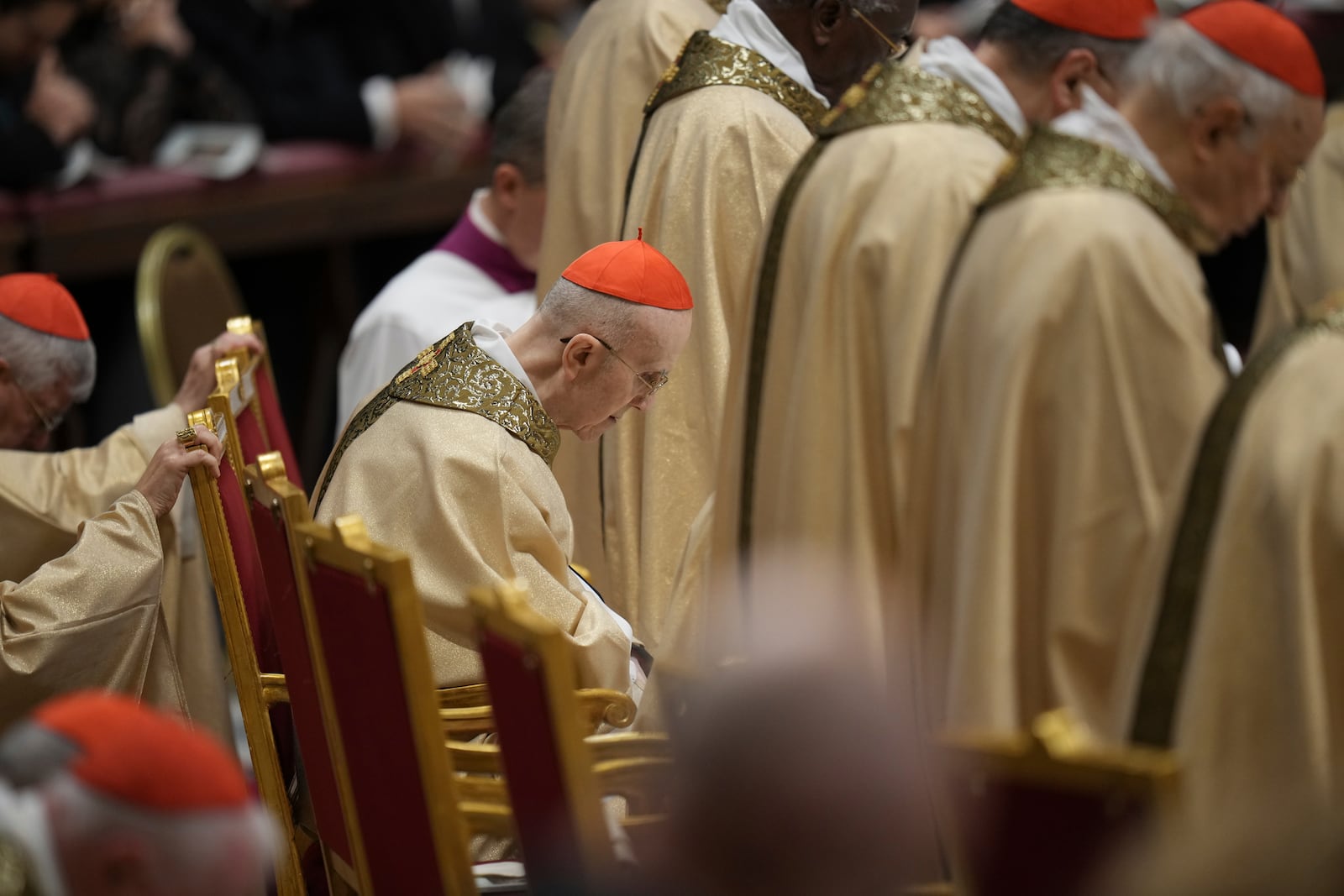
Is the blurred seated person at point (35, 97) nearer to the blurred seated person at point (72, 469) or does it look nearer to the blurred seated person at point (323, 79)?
the blurred seated person at point (323, 79)

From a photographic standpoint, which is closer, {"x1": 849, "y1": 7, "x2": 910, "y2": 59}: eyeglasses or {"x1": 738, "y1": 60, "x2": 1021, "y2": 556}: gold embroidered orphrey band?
{"x1": 738, "y1": 60, "x2": 1021, "y2": 556}: gold embroidered orphrey band

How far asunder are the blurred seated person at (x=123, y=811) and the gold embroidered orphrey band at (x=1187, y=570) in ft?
3.18

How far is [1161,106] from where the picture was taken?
2188mm

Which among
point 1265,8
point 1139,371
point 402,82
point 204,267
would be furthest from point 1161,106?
point 402,82

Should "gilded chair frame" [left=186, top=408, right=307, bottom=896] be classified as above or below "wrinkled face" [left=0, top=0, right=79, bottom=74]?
below

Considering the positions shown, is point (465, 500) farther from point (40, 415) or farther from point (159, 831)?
point (159, 831)

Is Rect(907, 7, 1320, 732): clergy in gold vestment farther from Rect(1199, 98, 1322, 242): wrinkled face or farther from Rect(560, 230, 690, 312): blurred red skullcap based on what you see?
Rect(560, 230, 690, 312): blurred red skullcap

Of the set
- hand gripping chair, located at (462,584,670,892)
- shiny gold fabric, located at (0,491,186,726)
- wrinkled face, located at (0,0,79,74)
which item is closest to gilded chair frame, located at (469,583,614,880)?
hand gripping chair, located at (462,584,670,892)

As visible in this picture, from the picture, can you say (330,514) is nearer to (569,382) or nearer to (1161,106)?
(569,382)

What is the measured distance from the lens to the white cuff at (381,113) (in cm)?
685

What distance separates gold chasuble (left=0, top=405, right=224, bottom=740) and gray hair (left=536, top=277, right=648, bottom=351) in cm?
83

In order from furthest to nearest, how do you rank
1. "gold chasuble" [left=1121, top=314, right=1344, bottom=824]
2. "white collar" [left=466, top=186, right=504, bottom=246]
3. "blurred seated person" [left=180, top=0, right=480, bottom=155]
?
"blurred seated person" [left=180, top=0, right=480, bottom=155] < "white collar" [left=466, top=186, right=504, bottom=246] < "gold chasuble" [left=1121, top=314, right=1344, bottom=824]

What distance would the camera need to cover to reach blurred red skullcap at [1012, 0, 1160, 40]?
2.48 m

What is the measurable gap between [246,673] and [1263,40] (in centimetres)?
179
